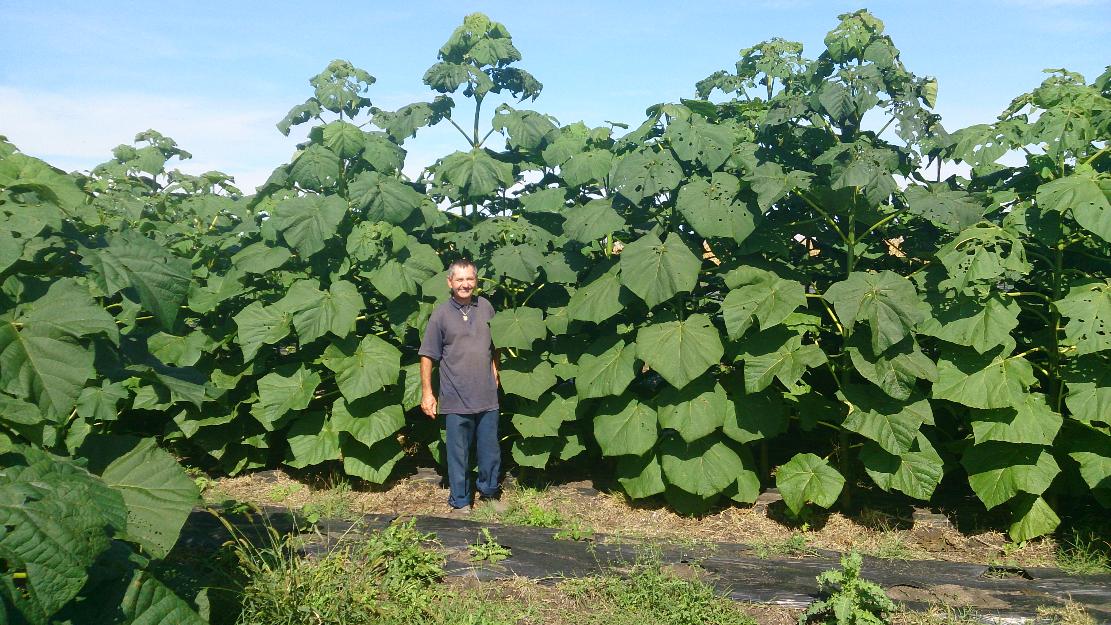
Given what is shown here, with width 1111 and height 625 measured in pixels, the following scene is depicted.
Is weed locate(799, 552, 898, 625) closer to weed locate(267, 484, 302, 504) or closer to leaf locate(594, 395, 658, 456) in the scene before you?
leaf locate(594, 395, 658, 456)

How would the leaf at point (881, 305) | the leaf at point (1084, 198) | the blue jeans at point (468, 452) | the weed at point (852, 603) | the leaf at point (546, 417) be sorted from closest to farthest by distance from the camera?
the weed at point (852, 603)
the leaf at point (1084, 198)
the leaf at point (881, 305)
the leaf at point (546, 417)
the blue jeans at point (468, 452)

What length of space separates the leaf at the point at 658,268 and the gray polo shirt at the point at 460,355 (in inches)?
48.2

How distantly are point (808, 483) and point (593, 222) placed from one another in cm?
203

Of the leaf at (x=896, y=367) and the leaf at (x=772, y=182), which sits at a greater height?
the leaf at (x=772, y=182)

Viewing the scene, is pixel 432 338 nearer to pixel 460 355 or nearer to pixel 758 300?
pixel 460 355

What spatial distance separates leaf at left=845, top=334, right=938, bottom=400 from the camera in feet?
17.0

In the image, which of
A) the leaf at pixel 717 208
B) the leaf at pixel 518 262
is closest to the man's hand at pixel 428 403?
the leaf at pixel 518 262

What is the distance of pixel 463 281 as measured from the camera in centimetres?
614

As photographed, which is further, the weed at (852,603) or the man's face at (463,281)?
the man's face at (463,281)

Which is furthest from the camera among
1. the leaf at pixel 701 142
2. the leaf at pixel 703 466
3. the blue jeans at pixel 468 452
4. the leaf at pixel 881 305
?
the blue jeans at pixel 468 452

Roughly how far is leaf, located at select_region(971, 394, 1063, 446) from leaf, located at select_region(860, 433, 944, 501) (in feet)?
0.90

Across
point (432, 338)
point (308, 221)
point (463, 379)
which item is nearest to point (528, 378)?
point (463, 379)

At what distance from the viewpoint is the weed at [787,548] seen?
545 cm

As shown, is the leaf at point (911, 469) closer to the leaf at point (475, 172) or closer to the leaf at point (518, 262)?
the leaf at point (518, 262)
